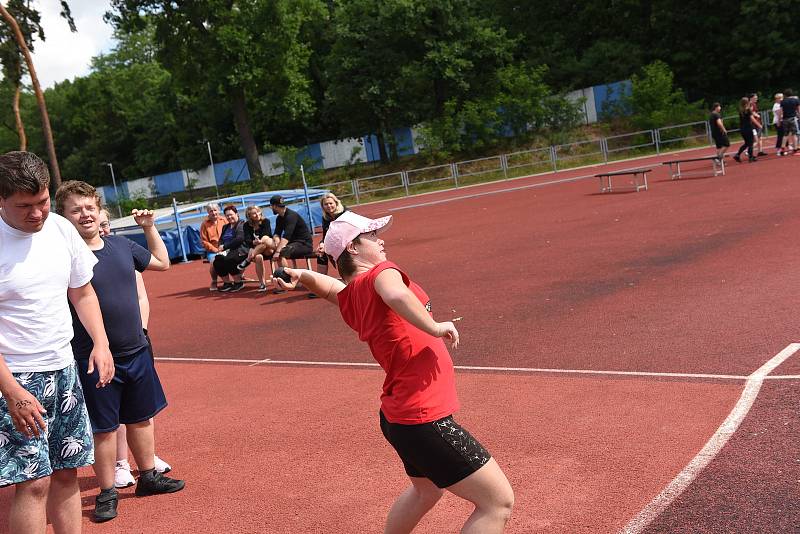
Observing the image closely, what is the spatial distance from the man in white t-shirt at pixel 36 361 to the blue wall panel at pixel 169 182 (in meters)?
70.4

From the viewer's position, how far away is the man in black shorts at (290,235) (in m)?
14.1

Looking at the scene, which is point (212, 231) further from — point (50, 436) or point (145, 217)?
point (50, 436)

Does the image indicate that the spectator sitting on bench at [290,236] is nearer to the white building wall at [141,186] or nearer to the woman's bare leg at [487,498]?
the woman's bare leg at [487,498]

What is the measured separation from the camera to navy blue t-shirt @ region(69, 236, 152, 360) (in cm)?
519

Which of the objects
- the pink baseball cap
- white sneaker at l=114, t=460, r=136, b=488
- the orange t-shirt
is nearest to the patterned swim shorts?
Result: the pink baseball cap

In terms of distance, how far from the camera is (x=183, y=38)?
162 feet

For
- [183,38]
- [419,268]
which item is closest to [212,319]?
[419,268]

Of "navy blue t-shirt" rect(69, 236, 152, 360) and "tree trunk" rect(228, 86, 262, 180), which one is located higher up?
"tree trunk" rect(228, 86, 262, 180)

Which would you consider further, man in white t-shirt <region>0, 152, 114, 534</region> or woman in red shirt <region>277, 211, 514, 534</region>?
man in white t-shirt <region>0, 152, 114, 534</region>

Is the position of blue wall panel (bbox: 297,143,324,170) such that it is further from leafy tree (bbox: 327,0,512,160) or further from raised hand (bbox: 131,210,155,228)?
raised hand (bbox: 131,210,155,228)

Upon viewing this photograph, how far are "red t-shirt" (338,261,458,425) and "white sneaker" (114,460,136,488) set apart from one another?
3057 mm

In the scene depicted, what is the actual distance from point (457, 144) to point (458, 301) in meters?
37.0

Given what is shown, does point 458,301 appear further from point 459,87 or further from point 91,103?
point 91,103

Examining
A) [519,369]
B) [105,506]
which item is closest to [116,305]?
[105,506]
